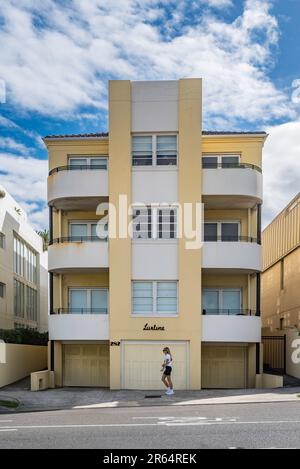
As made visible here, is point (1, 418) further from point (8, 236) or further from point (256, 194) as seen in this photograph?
point (8, 236)

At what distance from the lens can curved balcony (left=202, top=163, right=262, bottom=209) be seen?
28.2 m

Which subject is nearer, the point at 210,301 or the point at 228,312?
the point at 228,312

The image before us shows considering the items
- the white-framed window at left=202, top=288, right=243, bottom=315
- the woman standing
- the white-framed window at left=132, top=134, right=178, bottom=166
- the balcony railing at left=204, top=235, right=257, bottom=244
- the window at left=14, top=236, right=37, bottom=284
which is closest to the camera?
the woman standing

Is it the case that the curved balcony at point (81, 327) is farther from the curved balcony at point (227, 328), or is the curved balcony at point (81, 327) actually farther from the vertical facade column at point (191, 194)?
the curved balcony at point (227, 328)

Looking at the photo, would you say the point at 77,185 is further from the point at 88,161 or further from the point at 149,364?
the point at 149,364

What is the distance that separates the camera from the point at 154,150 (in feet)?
93.6

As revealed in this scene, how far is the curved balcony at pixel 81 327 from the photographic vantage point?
27.8 m

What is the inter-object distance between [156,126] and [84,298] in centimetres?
821

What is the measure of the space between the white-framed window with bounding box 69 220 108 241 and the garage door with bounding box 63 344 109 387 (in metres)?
4.72

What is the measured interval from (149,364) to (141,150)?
8.89 meters

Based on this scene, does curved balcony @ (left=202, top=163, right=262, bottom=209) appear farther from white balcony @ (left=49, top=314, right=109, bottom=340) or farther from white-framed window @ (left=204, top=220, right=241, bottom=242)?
white balcony @ (left=49, top=314, right=109, bottom=340)

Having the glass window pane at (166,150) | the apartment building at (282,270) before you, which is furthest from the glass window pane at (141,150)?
the apartment building at (282,270)

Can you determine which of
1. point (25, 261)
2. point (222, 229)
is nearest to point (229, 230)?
Answer: point (222, 229)

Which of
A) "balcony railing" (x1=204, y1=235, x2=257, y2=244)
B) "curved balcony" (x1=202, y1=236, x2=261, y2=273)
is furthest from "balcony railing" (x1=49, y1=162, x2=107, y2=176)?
"curved balcony" (x1=202, y1=236, x2=261, y2=273)
